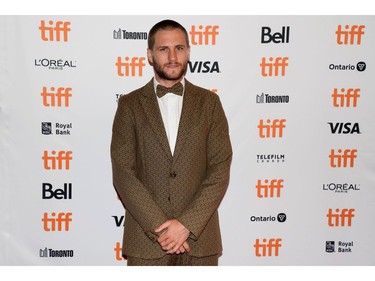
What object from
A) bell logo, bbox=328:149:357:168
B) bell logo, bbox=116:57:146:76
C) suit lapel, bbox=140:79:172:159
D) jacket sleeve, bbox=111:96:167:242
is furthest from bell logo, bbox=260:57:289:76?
jacket sleeve, bbox=111:96:167:242

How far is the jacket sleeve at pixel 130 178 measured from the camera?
228 centimetres

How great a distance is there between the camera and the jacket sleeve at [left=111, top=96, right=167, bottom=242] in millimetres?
2277

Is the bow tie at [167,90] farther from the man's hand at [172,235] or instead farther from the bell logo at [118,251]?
the bell logo at [118,251]

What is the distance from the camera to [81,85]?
10.0ft

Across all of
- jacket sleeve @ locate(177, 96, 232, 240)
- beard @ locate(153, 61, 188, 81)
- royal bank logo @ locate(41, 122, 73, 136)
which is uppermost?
beard @ locate(153, 61, 188, 81)

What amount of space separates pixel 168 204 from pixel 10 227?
1.33 metres

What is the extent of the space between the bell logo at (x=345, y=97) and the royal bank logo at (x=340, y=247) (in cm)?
92

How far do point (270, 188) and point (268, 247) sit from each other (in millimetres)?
400

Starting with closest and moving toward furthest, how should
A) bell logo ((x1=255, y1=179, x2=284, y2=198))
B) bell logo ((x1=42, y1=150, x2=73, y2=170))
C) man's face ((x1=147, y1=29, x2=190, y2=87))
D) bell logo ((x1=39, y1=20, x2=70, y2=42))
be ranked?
man's face ((x1=147, y1=29, x2=190, y2=87)) < bell logo ((x1=39, y1=20, x2=70, y2=42)) < bell logo ((x1=42, y1=150, x2=73, y2=170)) < bell logo ((x1=255, y1=179, x2=284, y2=198))

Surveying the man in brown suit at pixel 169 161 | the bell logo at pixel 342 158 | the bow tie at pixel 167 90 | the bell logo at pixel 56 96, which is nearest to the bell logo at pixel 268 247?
the bell logo at pixel 342 158

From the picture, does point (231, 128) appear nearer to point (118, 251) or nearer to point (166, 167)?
point (166, 167)

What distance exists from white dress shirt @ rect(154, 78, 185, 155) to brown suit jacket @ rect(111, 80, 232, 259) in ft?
0.20

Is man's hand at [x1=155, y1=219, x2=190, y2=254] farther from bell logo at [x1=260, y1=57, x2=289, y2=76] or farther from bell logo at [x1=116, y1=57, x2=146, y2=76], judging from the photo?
bell logo at [x1=260, y1=57, x2=289, y2=76]

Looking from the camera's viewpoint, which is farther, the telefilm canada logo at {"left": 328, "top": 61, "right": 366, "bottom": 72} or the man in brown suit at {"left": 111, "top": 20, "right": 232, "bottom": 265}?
the telefilm canada logo at {"left": 328, "top": 61, "right": 366, "bottom": 72}
